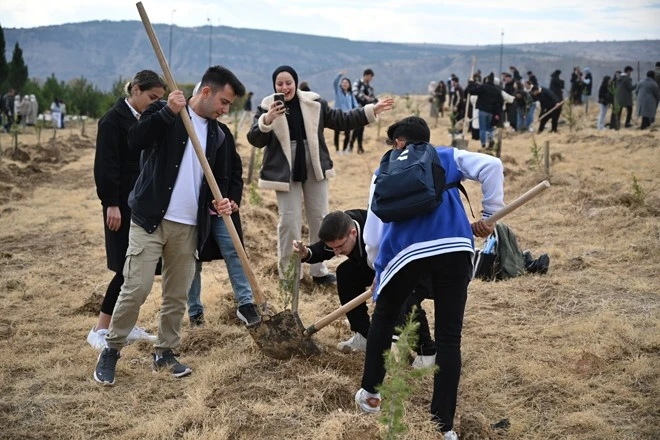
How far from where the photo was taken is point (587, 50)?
98.0 meters

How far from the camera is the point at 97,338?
469cm

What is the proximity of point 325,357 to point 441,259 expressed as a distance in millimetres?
1377

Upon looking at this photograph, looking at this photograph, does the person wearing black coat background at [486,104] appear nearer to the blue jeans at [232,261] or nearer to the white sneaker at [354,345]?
the blue jeans at [232,261]

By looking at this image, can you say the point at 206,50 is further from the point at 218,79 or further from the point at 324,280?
the point at 218,79

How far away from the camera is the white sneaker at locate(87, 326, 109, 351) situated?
4.65 metres

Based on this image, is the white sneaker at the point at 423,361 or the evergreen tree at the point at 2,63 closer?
the white sneaker at the point at 423,361

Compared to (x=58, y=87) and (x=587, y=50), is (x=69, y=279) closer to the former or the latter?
(x=58, y=87)

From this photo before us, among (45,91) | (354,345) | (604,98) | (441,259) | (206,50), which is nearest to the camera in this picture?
(441,259)

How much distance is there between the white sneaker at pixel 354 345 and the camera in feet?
15.0

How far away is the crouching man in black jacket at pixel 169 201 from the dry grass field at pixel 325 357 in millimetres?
441

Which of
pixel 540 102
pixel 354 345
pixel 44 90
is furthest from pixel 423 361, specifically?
pixel 44 90

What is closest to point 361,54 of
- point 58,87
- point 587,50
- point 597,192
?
point 587,50

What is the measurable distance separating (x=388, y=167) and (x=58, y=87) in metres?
33.0

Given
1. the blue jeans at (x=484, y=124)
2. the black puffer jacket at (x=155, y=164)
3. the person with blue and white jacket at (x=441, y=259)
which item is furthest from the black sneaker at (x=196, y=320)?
the blue jeans at (x=484, y=124)
